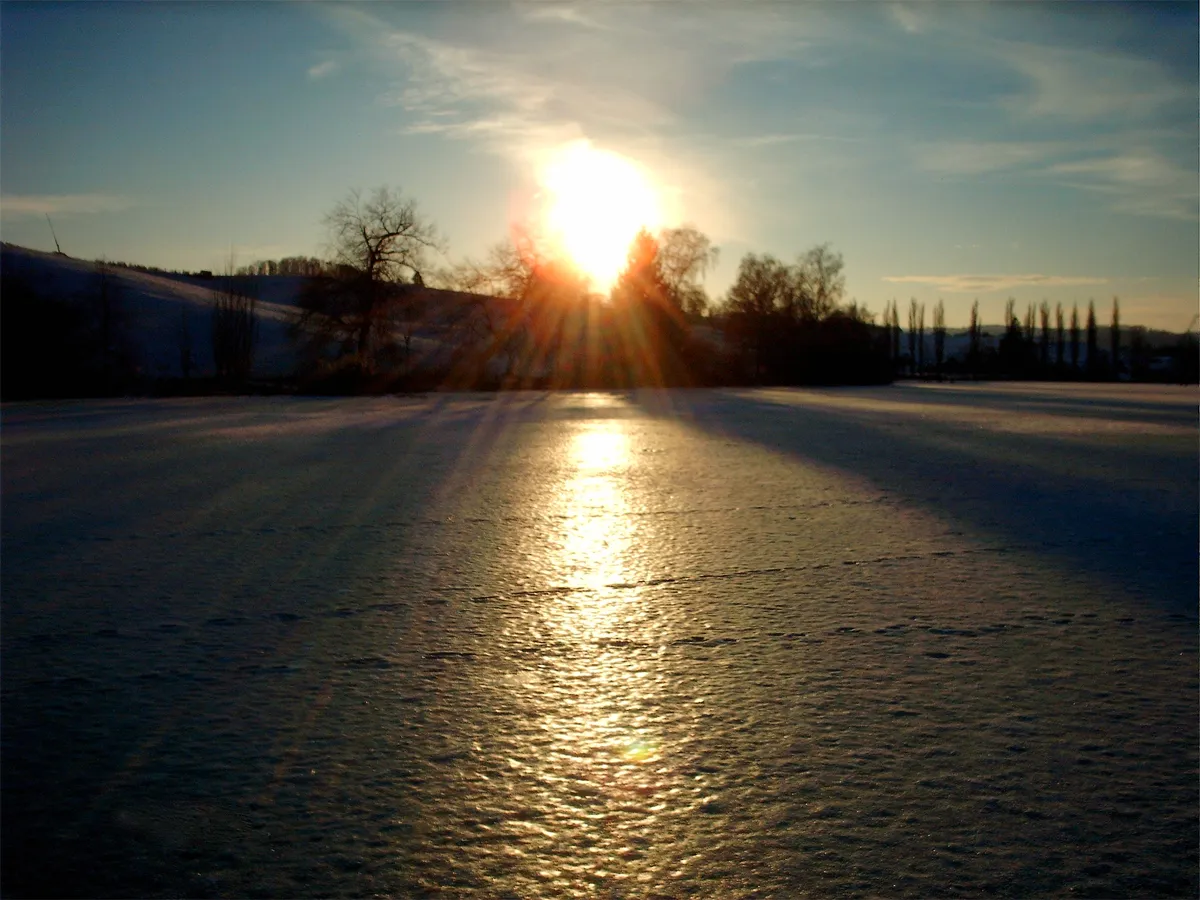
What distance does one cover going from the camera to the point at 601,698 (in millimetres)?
3146

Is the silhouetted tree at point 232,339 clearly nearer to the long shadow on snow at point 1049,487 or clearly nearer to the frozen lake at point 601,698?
the long shadow on snow at point 1049,487

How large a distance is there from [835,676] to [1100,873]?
131cm

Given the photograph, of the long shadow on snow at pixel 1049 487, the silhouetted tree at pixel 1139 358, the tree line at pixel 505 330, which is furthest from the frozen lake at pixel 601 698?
the silhouetted tree at pixel 1139 358

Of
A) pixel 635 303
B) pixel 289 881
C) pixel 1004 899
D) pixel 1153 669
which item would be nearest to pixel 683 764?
pixel 1004 899

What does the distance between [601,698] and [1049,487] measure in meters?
6.84

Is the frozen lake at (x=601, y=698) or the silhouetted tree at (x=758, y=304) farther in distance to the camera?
the silhouetted tree at (x=758, y=304)

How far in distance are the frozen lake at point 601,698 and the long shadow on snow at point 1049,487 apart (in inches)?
2.6

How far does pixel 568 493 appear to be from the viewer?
830 centimetres

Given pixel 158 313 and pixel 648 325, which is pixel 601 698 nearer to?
pixel 648 325

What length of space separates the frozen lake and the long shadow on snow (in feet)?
0.22

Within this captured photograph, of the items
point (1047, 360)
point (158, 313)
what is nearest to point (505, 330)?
point (158, 313)

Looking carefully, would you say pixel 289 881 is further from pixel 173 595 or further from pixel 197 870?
pixel 173 595

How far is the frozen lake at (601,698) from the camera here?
2.15 m

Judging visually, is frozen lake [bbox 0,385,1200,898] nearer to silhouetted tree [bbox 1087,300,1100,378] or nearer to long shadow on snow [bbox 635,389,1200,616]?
long shadow on snow [bbox 635,389,1200,616]
